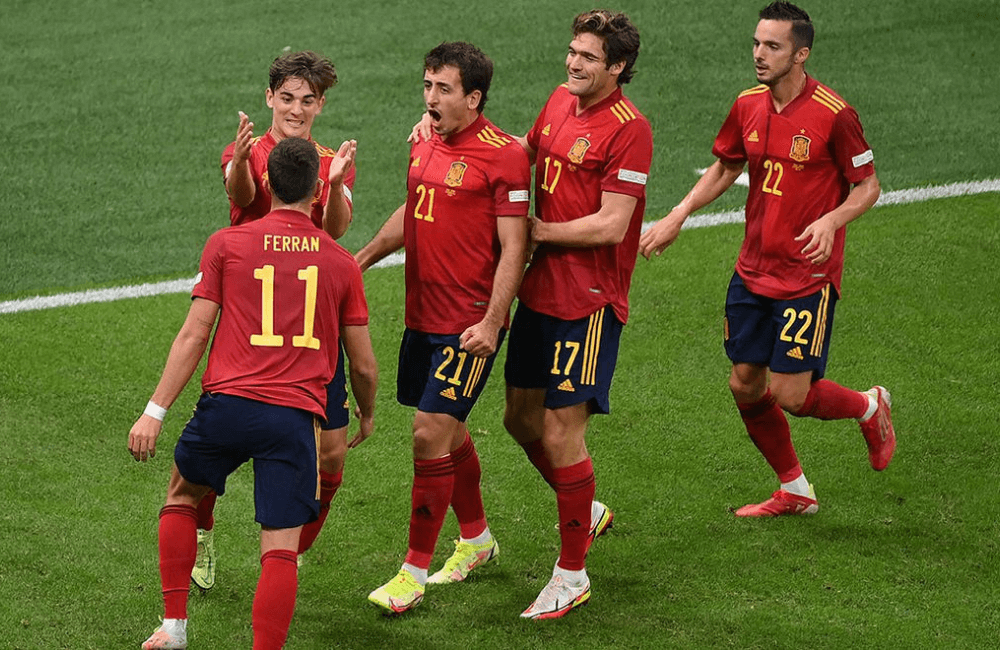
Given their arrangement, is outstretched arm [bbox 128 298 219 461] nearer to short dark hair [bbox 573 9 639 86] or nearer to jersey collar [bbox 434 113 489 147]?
jersey collar [bbox 434 113 489 147]

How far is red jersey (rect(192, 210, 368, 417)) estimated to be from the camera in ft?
16.6

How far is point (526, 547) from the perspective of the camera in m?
6.56

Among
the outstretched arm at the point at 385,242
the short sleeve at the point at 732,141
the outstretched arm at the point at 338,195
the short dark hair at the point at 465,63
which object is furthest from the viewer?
the short sleeve at the point at 732,141

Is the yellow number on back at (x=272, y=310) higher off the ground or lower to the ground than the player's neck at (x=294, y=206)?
lower

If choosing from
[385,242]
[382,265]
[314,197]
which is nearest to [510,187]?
[385,242]

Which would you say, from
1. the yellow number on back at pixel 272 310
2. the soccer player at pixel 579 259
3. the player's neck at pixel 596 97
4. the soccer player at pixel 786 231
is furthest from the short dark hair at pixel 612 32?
the yellow number on back at pixel 272 310

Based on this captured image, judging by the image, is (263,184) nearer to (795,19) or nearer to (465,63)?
(465,63)

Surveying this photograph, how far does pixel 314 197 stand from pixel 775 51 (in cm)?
205

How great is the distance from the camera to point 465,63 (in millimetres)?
5664

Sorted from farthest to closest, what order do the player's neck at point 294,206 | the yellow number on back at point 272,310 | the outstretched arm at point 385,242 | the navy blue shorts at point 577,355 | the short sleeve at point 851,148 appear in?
the short sleeve at point 851,148 < the outstretched arm at point 385,242 < the navy blue shorts at point 577,355 < the player's neck at point 294,206 < the yellow number on back at point 272,310

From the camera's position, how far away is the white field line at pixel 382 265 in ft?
29.4

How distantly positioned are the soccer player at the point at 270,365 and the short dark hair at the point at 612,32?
48.7 inches

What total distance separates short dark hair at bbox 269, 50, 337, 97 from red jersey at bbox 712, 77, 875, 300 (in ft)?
6.08

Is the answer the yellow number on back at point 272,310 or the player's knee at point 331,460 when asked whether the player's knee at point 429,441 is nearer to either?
the player's knee at point 331,460
